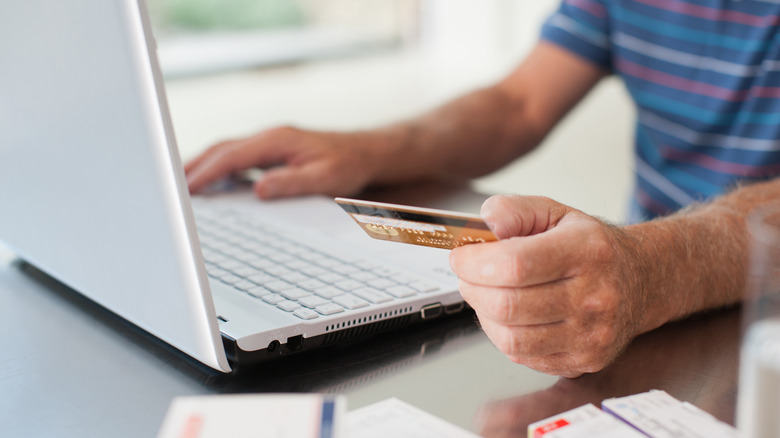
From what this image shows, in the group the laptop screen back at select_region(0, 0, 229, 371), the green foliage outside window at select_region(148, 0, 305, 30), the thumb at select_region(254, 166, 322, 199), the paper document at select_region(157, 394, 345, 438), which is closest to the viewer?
the paper document at select_region(157, 394, 345, 438)

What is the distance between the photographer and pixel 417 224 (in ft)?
1.58

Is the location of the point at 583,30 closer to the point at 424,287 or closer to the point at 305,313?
the point at 424,287

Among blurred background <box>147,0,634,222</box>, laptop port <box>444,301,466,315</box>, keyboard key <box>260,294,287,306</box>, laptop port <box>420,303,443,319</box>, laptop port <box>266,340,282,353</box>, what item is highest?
keyboard key <box>260,294,287,306</box>

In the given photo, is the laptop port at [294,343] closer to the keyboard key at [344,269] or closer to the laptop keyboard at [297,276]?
the laptop keyboard at [297,276]

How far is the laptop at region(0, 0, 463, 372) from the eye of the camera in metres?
0.47

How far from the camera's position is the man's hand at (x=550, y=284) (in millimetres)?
514

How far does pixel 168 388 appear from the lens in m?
0.58

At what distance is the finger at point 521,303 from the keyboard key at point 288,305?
0.51 ft

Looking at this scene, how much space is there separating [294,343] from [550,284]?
0.68 ft

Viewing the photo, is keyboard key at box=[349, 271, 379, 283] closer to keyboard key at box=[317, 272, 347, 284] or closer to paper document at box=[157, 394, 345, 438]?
keyboard key at box=[317, 272, 347, 284]

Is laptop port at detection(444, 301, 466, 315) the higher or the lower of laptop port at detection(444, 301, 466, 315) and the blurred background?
the higher

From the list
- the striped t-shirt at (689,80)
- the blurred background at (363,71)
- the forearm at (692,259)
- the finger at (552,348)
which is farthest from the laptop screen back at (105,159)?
the blurred background at (363,71)

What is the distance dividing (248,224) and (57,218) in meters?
0.28

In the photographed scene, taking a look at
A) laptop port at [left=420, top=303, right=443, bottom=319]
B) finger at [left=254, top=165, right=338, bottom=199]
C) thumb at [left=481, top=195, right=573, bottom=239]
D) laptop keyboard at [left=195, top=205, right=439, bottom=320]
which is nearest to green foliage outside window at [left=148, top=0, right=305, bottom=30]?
finger at [left=254, top=165, right=338, bottom=199]
